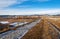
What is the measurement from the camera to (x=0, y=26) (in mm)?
17750

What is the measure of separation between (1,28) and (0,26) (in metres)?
0.59

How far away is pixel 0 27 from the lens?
18.2m

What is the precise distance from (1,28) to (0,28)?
10cm

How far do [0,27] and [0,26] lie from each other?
474 millimetres

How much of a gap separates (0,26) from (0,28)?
0.57 meters

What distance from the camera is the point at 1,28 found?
1830cm

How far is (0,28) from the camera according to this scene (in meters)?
18.3

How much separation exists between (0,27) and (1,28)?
164 mm
